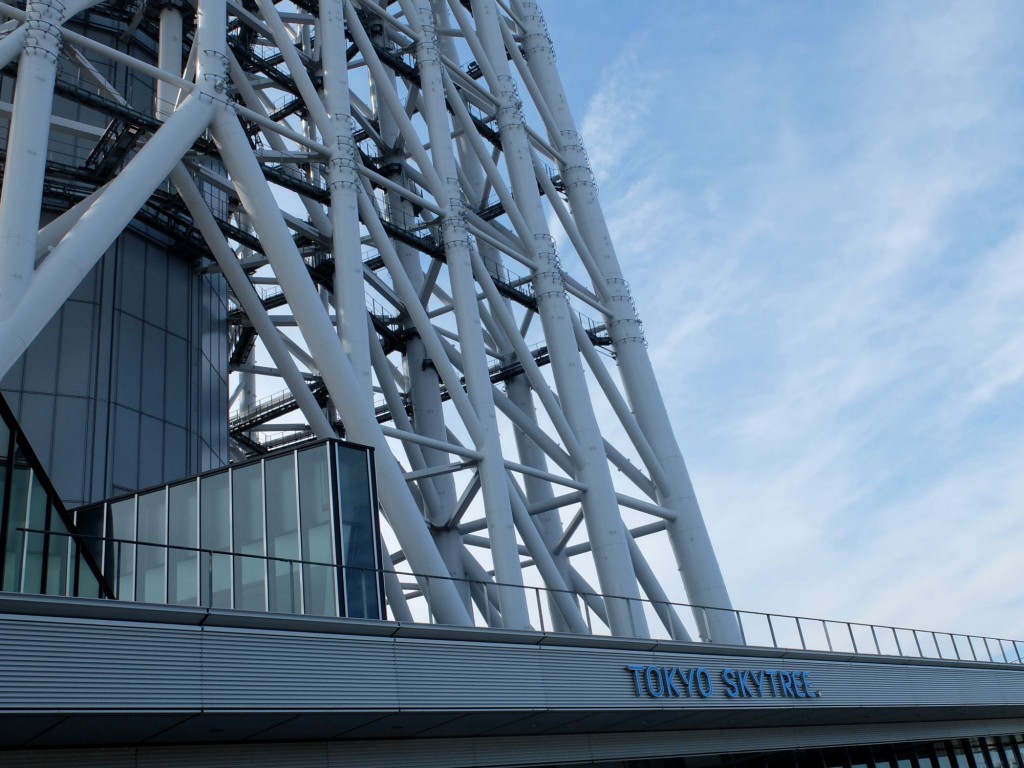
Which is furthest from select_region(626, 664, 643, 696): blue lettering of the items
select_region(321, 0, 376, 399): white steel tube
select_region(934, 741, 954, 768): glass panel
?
select_region(934, 741, 954, 768): glass panel

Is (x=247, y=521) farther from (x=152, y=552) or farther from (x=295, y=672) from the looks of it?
(x=295, y=672)

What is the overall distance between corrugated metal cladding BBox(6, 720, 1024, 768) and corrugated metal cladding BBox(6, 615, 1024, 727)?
1798 mm

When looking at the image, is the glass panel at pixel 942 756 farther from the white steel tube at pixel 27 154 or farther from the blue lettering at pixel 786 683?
the white steel tube at pixel 27 154

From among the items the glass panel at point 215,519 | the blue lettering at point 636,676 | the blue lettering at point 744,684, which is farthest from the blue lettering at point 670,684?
the glass panel at point 215,519

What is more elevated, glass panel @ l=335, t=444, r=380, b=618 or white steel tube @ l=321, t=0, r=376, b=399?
white steel tube @ l=321, t=0, r=376, b=399

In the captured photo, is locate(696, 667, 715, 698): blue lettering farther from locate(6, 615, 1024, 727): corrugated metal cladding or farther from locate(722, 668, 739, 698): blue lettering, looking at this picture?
locate(722, 668, 739, 698): blue lettering

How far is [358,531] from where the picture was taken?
22875mm

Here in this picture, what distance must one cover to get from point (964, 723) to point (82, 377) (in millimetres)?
32679

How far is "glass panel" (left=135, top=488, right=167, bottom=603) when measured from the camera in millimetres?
22688

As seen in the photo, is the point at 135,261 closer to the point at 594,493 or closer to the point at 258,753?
the point at 594,493

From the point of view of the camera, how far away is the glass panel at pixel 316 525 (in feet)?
69.7

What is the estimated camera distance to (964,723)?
38.8 m

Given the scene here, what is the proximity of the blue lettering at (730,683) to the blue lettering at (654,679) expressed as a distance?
8.47 feet

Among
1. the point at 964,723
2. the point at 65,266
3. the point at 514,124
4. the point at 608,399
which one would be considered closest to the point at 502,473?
the point at 608,399
